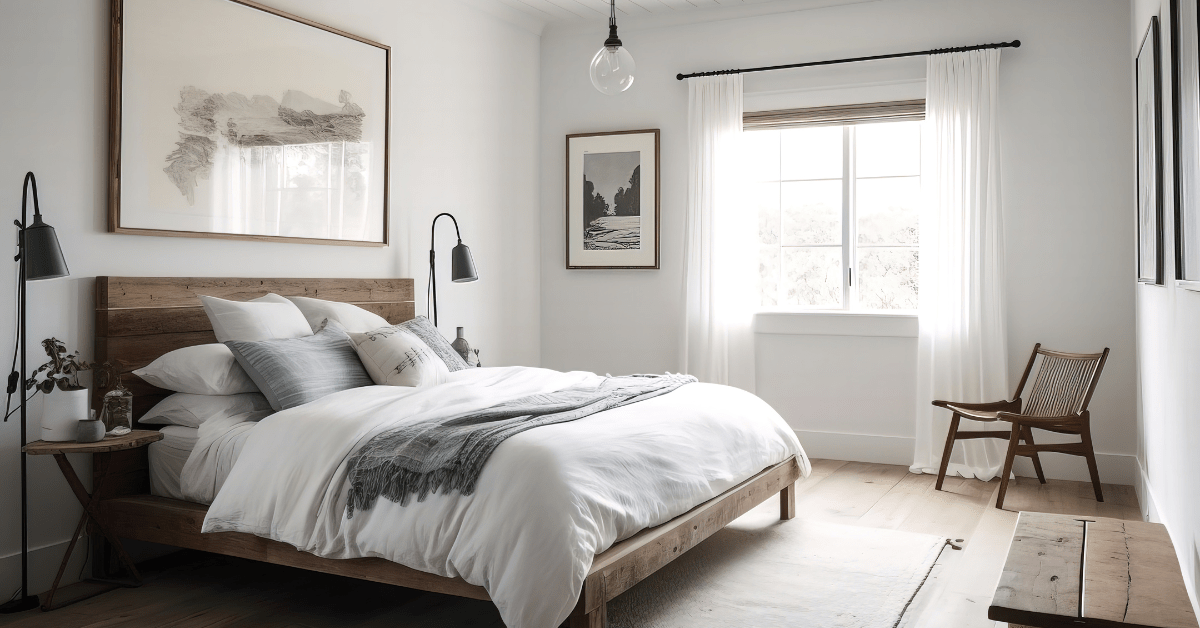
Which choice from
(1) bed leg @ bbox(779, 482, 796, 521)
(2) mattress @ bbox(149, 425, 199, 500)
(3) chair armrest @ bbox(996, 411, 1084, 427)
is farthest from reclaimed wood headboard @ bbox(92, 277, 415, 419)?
(3) chair armrest @ bbox(996, 411, 1084, 427)

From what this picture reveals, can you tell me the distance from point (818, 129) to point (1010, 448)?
2174mm

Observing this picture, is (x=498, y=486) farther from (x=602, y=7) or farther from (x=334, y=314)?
(x=602, y=7)

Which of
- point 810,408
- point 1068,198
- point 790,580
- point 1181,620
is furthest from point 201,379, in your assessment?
point 1068,198

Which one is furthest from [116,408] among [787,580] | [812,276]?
[812,276]

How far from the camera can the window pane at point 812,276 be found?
5.47m

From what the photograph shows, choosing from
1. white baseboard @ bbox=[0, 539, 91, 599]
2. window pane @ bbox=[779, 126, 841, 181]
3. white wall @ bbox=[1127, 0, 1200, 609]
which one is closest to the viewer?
white wall @ bbox=[1127, 0, 1200, 609]

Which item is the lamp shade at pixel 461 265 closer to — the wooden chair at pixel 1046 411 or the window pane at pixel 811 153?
the window pane at pixel 811 153

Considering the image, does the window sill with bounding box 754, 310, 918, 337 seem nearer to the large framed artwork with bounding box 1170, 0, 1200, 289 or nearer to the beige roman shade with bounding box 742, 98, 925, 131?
the beige roman shade with bounding box 742, 98, 925, 131

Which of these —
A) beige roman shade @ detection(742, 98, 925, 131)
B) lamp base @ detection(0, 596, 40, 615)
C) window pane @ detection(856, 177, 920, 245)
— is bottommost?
lamp base @ detection(0, 596, 40, 615)

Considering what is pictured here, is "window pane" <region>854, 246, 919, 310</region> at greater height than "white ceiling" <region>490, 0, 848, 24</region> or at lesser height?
lesser

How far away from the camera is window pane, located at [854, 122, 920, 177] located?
5277 millimetres

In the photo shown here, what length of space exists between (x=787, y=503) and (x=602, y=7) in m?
3.27

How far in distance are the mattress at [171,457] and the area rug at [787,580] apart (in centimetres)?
158

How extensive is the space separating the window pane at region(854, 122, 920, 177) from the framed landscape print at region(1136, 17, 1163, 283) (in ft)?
4.33
